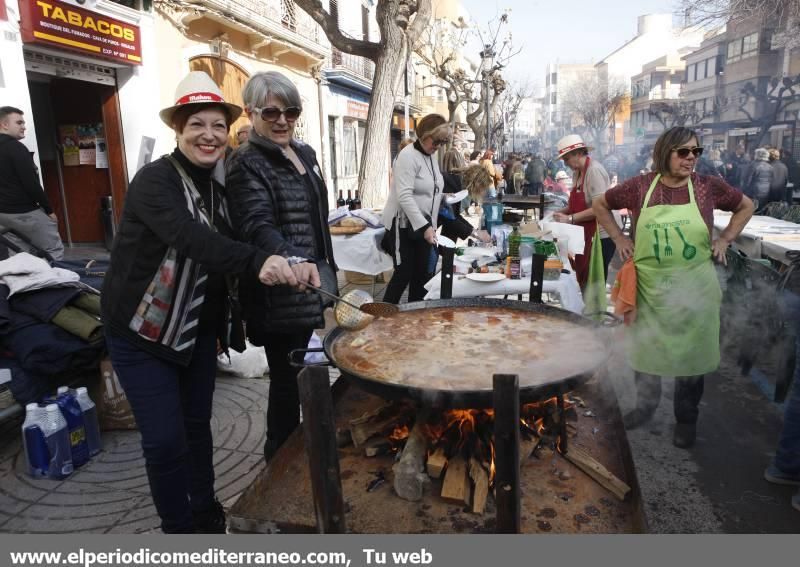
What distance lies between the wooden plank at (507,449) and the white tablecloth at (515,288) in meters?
2.32

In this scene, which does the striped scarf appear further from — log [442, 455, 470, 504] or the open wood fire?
log [442, 455, 470, 504]

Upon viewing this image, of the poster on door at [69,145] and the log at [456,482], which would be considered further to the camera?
the poster on door at [69,145]

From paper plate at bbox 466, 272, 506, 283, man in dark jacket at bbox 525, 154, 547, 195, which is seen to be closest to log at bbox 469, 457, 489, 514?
paper plate at bbox 466, 272, 506, 283

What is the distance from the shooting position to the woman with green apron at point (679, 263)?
3.19 meters

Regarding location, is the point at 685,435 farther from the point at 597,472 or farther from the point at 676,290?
the point at 597,472

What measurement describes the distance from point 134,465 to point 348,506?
5.99 ft

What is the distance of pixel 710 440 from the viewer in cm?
358

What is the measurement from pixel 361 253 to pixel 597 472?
4633 millimetres

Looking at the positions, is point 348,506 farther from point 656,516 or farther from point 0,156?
point 0,156

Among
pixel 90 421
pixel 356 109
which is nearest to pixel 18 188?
pixel 90 421

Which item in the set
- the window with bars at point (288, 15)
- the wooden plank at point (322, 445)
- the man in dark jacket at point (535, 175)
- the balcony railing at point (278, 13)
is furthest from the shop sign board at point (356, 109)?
the wooden plank at point (322, 445)

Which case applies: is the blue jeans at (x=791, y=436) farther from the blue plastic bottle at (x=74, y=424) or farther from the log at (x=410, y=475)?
the blue plastic bottle at (x=74, y=424)

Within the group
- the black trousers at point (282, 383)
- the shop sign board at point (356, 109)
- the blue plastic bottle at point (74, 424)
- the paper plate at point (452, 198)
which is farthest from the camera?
the shop sign board at point (356, 109)
